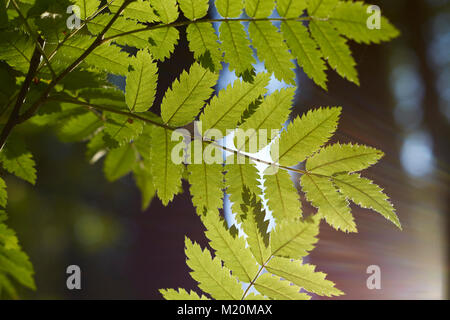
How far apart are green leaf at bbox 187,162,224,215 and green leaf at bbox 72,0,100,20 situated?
47 cm

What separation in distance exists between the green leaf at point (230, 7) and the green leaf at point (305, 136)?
0.30 meters

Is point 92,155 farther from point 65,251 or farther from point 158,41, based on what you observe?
point 65,251

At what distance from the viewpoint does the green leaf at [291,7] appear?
0.75 m

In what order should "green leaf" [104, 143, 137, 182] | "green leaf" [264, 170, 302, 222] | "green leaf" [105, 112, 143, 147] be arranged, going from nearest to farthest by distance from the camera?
"green leaf" [264, 170, 302, 222]
"green leaf" [105, 112, 143, 147]
"green leaf" [104, 143, 137, 182]

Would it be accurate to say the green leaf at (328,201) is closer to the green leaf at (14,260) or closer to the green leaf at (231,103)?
the green leaf at (231,103)

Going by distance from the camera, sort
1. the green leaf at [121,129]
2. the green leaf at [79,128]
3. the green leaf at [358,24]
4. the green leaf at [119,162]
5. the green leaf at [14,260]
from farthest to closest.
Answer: the green leaf at [119,162] < the green leaf at [79,128] < the green leaf at [14,260] < the green leaf at [121,129] < the green leaf at [358,24]

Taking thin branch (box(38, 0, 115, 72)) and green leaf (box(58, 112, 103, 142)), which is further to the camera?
green leaf (box(58, 112, 103, 142))

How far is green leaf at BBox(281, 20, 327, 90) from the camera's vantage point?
754 mm

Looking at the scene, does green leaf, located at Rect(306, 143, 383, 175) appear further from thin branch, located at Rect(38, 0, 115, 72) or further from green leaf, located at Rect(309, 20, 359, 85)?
thin branch, located at Rect(38, 0, 115, 72)

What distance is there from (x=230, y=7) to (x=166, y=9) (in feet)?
0.51

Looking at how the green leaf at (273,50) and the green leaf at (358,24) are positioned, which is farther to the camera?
the green leaf at (273,50)

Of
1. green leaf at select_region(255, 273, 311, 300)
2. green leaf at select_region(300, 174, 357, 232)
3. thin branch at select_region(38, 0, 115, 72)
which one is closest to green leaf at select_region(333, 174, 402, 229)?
green leaf at select_region(300, 174, 357, 232)

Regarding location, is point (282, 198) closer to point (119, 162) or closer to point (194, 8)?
point (194, 8)

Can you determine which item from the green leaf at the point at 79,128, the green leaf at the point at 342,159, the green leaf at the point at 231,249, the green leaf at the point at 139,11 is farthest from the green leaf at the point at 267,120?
the green leaf at the point at 79,128
